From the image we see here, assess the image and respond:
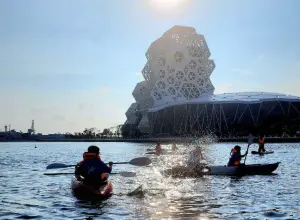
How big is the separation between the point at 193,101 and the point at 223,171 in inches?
3663

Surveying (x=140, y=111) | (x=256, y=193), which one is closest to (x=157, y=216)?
(x=256, y=193)

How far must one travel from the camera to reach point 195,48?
450 feet

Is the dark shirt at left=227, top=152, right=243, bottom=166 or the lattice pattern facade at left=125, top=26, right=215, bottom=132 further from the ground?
the lattice pattern facade at left=125, top=26, right=215, bottom=132

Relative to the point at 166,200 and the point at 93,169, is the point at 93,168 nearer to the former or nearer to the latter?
the point at 93,169

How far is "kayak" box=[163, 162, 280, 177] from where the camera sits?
83.7 ft

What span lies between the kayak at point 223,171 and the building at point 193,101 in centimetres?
8476

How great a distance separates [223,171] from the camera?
25750 millimetres

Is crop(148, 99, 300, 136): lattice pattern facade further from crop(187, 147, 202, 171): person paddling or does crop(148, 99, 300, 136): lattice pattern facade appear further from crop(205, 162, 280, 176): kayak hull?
crop(205, 162, 280, 176): kayak hull

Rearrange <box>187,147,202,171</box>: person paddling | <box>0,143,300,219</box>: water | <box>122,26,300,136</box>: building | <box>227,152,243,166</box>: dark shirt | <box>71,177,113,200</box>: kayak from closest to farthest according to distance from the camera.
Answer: <box>0,143,300,219</box>: water, <box>71,177,113,200</box>: kayak, <box>227,152,243,166</box>: dark shirt, <box>187,147,202,171</box>: person paddling, <box>122,26,300,136</box>: building

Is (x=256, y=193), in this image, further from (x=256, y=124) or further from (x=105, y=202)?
(x=256, y=124)

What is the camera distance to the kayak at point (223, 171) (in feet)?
83.7

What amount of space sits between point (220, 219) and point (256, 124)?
106 meters

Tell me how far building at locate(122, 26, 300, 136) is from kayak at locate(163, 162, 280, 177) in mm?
84764

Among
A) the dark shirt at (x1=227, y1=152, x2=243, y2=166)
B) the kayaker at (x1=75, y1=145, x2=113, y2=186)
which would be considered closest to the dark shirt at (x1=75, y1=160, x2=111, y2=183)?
the kayaker at (x1=75, y1=145, x2=113, y2=186)
